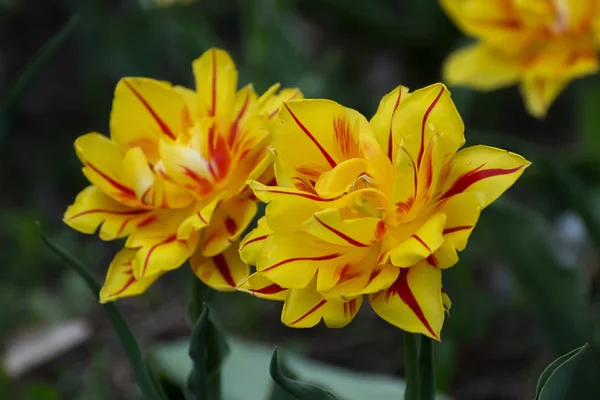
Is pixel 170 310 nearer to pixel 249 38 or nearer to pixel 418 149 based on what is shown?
pixel 249 38

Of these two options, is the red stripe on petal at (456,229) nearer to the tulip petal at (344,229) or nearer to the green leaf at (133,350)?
the tulip petal at (344,229)

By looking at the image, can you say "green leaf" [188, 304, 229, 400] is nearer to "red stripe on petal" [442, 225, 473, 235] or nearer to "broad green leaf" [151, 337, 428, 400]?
"red stripe on petal" [442, 225, 473, 235]

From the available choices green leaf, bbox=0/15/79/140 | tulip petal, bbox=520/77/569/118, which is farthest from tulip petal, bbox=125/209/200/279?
tulip petal, bbox=520/77/569/118

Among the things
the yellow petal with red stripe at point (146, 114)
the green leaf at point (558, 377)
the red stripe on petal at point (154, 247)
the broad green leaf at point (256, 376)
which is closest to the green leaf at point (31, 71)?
the yellow petal with red stripe at point (146, 114)

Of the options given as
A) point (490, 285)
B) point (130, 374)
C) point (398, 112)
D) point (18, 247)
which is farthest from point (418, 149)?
point (18, 247)

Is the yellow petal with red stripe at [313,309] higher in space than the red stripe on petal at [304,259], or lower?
lower

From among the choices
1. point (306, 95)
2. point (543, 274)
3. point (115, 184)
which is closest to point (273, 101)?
point (115, 184)
